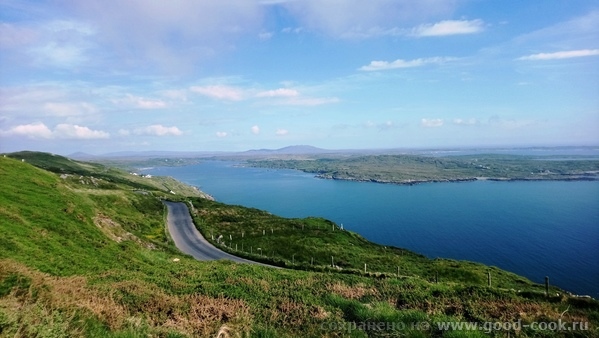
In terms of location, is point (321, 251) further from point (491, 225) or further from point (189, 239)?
point (491, 225)

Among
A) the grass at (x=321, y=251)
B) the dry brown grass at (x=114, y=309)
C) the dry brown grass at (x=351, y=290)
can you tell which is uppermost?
the dry brown grass at (x=114, y=309)

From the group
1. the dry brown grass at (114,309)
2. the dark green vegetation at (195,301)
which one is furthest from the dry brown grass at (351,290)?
the dry brown grass at (114,309)

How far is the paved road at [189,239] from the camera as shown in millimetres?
49625

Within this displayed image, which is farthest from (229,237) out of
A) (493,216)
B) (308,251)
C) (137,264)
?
(493,216)

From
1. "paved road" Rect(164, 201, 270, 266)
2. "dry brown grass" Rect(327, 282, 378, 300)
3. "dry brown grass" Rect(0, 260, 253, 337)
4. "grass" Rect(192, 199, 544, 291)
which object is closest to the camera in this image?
"dry brown grass" Rect(0, 260, 253, 337)

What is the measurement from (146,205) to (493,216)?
436ft

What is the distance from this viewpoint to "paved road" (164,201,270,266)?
49625mm

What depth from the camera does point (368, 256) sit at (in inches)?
2270

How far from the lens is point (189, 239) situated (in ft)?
196

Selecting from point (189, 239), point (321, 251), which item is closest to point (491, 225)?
point (321, 251)

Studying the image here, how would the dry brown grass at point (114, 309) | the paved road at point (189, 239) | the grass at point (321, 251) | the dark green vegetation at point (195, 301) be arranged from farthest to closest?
the paved road at point (189, 239) → the grass at point (321, 251) → the dark green vegetation at point (195, 301) → the dry brown grass at point (114, 309)

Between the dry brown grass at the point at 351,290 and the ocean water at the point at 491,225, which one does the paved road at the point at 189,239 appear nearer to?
the dry brown grass at the point at 351,290

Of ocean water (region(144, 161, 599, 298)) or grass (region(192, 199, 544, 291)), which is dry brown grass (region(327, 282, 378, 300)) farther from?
ocean water (region(144, 161, 599, 298))

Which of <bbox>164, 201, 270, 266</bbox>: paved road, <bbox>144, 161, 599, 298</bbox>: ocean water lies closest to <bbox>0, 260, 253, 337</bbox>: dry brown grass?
<bbox>164, 201, 270, 266</bbox>: paved road
